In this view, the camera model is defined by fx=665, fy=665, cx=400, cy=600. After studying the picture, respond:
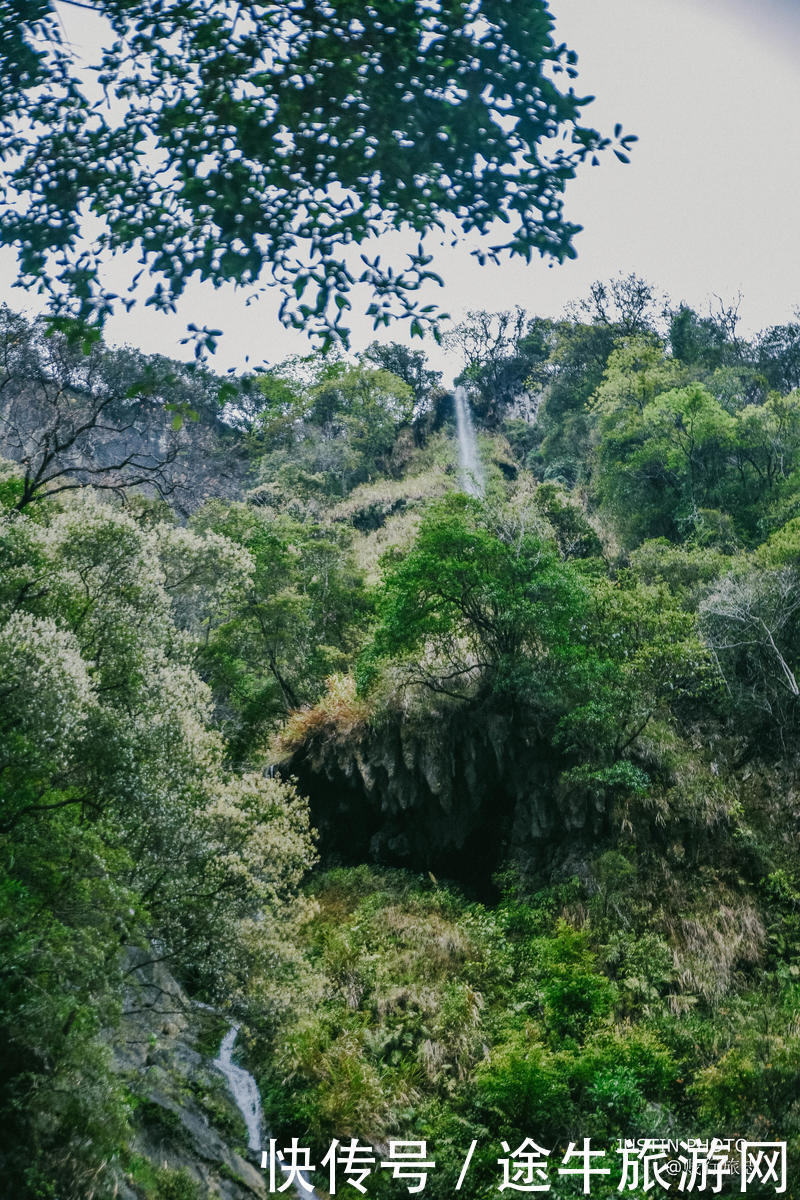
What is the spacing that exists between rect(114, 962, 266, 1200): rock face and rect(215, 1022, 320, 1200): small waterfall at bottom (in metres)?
0.28

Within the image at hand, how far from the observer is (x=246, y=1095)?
9828 mm

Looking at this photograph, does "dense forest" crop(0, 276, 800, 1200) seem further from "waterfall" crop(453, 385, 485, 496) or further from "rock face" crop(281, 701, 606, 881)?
"waterfall" crop(453, 385, 485, 496)

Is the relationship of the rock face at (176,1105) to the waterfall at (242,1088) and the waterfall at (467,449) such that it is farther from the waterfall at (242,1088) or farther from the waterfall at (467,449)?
the waterfall at (467,449)

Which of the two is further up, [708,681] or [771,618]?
[771,618]

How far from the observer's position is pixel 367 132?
3.71 meters

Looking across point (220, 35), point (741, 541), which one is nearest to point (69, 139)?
point (220, 35)

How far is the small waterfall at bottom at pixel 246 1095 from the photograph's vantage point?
8.90 metres

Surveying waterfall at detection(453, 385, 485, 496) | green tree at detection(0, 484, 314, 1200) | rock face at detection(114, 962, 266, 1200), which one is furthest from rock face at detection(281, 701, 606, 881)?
waterfall at detection(453, 385, 485, 496)

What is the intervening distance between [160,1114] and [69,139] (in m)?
8.86

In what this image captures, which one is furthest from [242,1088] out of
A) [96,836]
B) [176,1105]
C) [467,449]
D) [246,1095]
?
[467,449]

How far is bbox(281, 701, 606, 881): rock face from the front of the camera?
1362 cm

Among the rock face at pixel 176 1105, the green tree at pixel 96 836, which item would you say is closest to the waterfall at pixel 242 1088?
the rock face at pixel 176 1105

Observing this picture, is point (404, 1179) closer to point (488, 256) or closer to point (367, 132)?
point (488, 256)

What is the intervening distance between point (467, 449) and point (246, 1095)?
33.9 meters
